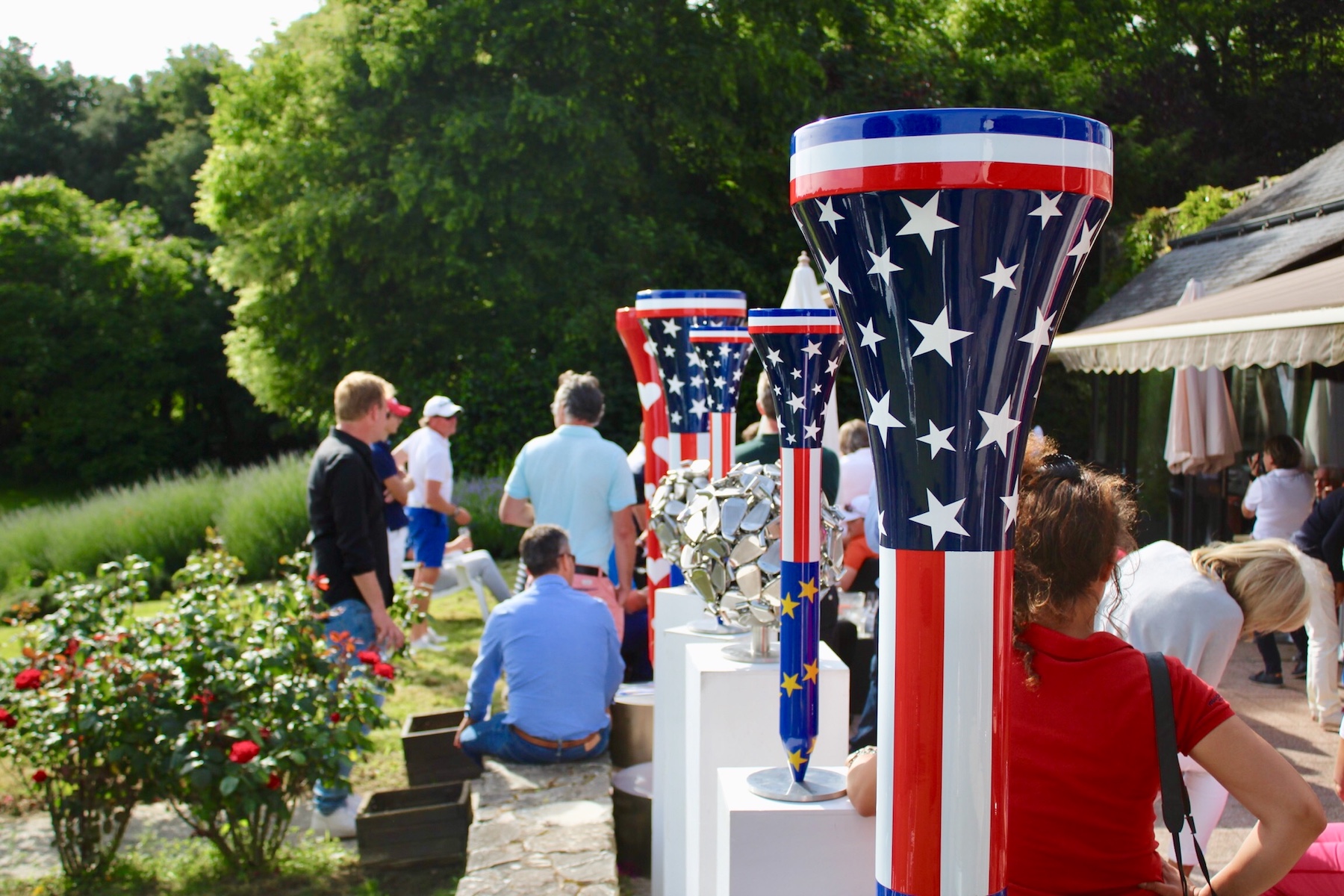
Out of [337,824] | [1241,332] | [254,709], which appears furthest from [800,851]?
[1241,332]

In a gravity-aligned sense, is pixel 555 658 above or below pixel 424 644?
above

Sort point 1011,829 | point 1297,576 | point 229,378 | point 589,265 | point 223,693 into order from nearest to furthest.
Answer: point 1011,829, point 1297,576, point 223,693, point 589,265, point 229,378

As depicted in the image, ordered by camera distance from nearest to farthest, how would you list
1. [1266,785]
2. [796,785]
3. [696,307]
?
[1266,785]
[796,785]
[696,307]

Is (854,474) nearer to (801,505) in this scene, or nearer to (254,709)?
(254,709)

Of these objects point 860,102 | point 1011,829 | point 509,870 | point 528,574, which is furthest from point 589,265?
point 1011,829

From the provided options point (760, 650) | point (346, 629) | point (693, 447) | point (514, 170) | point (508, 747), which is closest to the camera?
point (760, 650)

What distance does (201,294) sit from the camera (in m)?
25.2

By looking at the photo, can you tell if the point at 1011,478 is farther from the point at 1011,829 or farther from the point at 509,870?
the point at 509,870

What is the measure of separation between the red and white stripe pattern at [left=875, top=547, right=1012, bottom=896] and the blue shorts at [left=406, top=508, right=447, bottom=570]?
6.19 metres

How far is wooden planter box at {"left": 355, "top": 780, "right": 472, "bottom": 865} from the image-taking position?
4.19m

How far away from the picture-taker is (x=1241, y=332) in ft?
19.6

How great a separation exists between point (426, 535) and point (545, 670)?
3248 millimetres

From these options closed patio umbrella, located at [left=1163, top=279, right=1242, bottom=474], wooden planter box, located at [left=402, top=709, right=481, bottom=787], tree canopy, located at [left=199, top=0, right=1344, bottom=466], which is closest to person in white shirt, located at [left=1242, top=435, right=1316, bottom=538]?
closed patio umbrella, located at [left=1163, top=279, right=1242, bottom=474]

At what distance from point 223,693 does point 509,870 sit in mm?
1233
